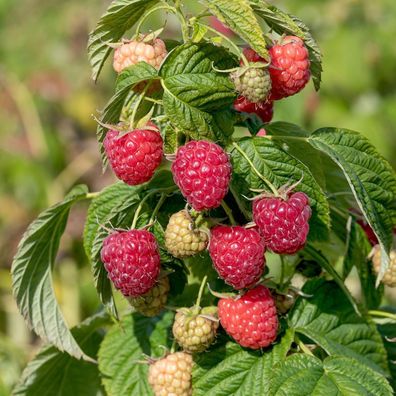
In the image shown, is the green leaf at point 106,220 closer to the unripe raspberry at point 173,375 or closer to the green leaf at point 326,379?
the unripe raspberry at point 173,375

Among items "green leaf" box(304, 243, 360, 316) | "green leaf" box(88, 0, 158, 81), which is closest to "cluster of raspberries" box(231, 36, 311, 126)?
"green leaf" box(88, 0, 158, 81)

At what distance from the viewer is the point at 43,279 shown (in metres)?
1.90

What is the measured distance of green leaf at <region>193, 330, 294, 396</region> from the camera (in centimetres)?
167

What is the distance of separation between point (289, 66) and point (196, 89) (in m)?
0.18

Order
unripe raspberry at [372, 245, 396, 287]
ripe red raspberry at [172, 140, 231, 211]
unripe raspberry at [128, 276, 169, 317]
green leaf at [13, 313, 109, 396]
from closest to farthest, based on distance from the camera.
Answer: ripe red raspberry at [172, 140, 231, 211] < unripe raspberry at [128, 276, 169, 317] < unripe raspberry at [372, 245, 396, 287] < green leaf at [13, 313, 109, 396]

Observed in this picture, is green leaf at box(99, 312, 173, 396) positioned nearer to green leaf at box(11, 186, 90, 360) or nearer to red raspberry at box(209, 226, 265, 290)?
green leaf at box(11, 186, 90, 360)

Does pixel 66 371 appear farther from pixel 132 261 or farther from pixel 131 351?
pixel 132 261

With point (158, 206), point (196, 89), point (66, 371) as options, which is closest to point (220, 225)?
point (158, 206)

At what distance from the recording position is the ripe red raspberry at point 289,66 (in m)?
1.61

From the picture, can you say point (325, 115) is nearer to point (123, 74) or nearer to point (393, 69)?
point (393, 69)

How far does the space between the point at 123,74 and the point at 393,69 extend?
4877 mm

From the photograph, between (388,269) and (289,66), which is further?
(388,269)

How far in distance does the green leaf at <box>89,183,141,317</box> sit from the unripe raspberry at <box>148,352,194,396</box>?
136 mm

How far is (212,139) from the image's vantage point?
1591mm
